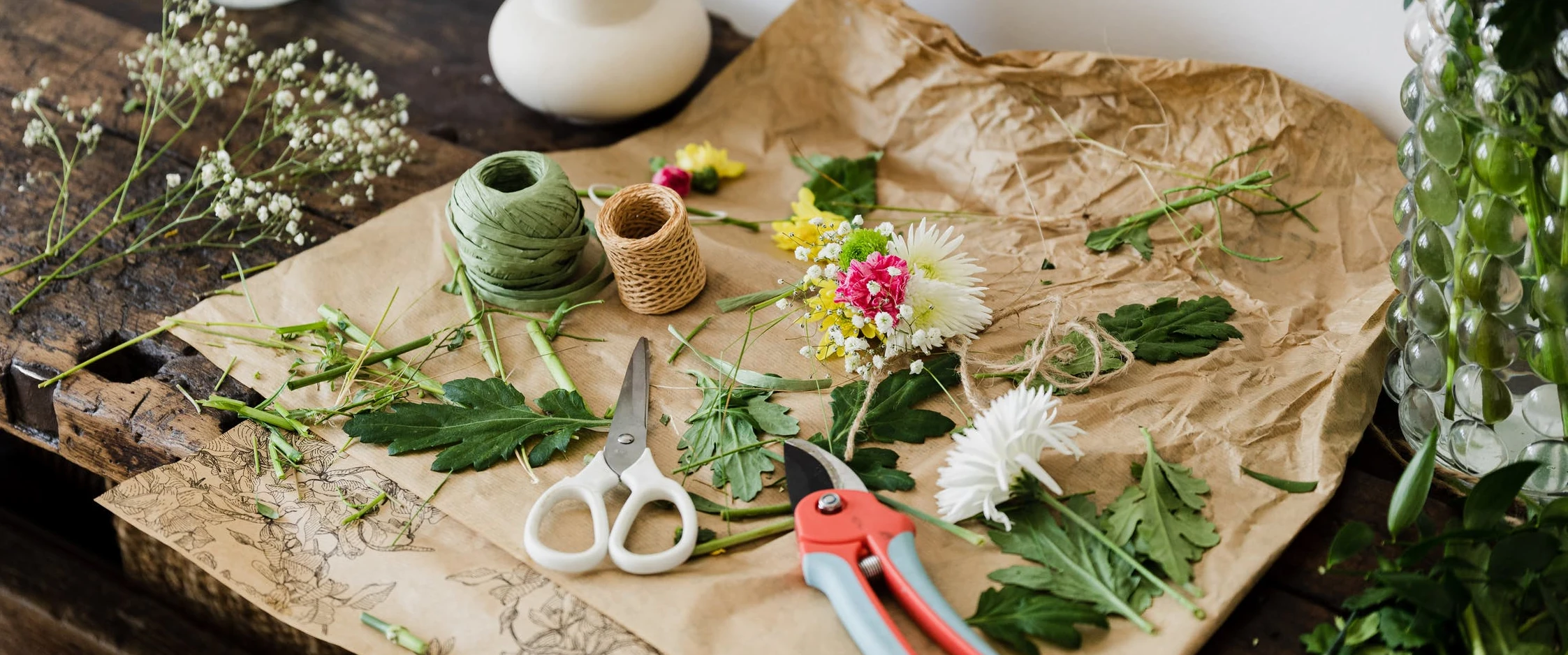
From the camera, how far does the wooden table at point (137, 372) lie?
2.32 feet

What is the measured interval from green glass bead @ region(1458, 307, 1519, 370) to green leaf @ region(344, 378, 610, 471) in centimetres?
52

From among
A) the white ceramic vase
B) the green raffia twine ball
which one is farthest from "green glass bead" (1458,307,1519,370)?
the white ceramic vase

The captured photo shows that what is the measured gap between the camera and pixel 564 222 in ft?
2.73

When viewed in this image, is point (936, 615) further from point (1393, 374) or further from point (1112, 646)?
point (1393, 374)

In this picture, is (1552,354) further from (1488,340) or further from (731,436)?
(731,436)

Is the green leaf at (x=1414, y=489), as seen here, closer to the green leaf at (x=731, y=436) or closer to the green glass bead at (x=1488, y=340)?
the green glass bead at (x=1488, y=340)

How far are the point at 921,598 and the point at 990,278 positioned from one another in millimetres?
355

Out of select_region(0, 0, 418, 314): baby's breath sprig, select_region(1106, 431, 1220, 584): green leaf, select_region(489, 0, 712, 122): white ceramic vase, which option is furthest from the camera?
select_region(489, 0, 712, 122): white ceramic vase

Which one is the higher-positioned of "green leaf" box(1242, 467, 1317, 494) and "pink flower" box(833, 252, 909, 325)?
"pink flower" box(833, 252, 909, 325)

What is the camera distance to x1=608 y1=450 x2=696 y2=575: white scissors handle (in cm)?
63

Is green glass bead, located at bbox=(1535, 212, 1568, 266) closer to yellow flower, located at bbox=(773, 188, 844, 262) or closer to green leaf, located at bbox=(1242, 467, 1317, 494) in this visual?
green leaf, located at bbox=(1242, 467, 1317, 494)

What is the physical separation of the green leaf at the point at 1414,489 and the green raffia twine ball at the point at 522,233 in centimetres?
57

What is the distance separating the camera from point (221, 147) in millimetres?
953

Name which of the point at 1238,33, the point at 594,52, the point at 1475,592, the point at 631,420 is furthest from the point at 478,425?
the point at 1238,33
